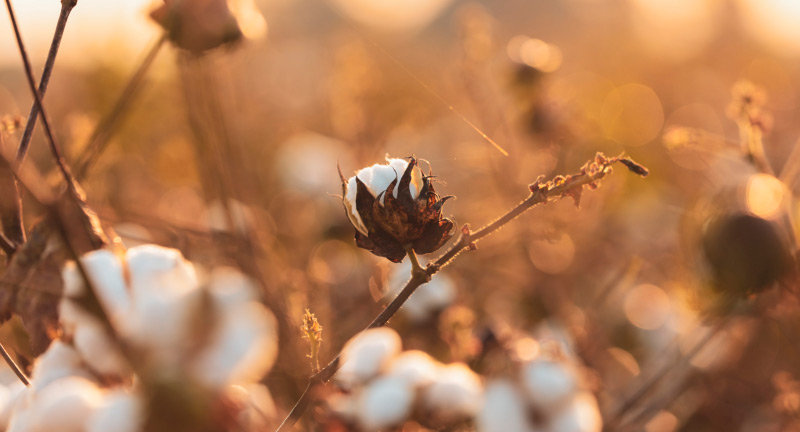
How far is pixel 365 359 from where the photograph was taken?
96 cm

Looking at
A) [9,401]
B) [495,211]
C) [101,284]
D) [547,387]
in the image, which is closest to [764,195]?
[547,387]

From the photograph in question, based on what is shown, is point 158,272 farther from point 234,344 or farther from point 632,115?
point 632,115

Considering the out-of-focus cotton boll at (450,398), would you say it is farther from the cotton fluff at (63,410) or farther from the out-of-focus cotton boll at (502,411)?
the cotton fluff at (63,410)

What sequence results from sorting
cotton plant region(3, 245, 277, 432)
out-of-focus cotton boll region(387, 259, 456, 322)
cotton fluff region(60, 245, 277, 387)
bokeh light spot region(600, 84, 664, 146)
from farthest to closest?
bokeh light spot region(600, 84, 664, 146)
out-of-focus cotton boll region(387, 259, 456, 322)
cotton fluff region(60, 245, 277, 387)
cotton plant region(3, 245, 277, 432)

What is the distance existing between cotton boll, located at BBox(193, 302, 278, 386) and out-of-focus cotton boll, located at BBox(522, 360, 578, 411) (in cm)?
41

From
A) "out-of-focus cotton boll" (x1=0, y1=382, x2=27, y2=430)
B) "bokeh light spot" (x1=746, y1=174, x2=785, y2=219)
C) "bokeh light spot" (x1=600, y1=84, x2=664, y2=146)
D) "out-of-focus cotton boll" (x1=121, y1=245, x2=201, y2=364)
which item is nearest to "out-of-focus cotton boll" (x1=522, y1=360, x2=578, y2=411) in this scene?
"bokeh light spot" (x1=746, y1=174, x2=785, y2=219)

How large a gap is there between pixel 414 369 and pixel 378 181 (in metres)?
0.29

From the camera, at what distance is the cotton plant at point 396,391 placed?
34.8 inches

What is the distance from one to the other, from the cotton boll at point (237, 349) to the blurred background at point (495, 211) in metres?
0.11

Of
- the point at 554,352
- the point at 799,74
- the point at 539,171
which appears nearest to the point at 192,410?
the point at 554,352

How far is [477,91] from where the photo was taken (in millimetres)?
2377

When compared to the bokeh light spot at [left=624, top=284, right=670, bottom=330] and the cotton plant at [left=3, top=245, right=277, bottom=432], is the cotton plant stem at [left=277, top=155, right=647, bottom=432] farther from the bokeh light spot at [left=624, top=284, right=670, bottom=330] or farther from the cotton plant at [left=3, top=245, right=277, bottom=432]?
the bokeh light spot at [left=624, top=284, right=670, bottom=330]

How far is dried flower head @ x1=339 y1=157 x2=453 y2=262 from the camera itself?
74 centimetres

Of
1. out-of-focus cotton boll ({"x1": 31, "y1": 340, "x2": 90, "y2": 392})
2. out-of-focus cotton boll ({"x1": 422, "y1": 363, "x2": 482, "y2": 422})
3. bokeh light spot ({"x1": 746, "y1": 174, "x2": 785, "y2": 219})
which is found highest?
bokeh light spot ({"x1": 746, "y1": 174, "x2": 785, "y2": 219})
